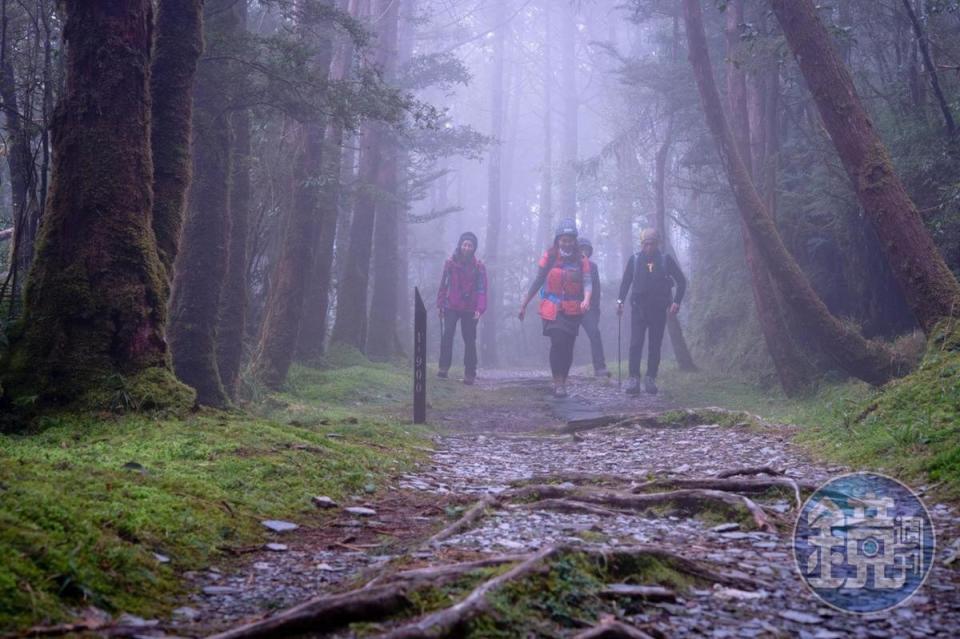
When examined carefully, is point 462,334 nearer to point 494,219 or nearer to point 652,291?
point 652,291

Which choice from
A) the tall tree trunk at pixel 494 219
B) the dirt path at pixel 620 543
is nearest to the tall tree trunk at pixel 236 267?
the dirt path at pixel 620 543

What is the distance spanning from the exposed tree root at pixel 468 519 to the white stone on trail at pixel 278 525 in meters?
0.85

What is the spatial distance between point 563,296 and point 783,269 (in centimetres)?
442

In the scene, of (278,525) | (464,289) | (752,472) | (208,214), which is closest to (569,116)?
(464,289)

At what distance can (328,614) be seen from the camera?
115 inches

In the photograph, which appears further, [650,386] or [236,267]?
[650,386]


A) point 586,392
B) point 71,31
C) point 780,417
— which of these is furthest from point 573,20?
point 71,31

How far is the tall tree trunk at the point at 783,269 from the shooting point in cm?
1008

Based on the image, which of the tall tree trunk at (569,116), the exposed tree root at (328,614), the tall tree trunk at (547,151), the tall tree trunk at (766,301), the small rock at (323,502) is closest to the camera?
the exposed tree root at (328,614)

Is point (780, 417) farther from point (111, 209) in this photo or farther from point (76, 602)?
point (76, 602)

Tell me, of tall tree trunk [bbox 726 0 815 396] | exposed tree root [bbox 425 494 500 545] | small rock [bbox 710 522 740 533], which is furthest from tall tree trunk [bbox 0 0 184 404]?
tall tree trunk [bbox 726 0 815 396]

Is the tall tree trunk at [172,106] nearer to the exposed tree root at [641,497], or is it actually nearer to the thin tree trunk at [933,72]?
the exposed tree root at [641,497]

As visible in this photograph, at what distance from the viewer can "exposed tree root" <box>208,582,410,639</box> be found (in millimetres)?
2812

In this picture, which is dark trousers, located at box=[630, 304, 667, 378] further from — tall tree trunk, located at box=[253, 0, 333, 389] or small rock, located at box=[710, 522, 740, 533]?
small rock, located at box=[710, 522, 740, 533]
